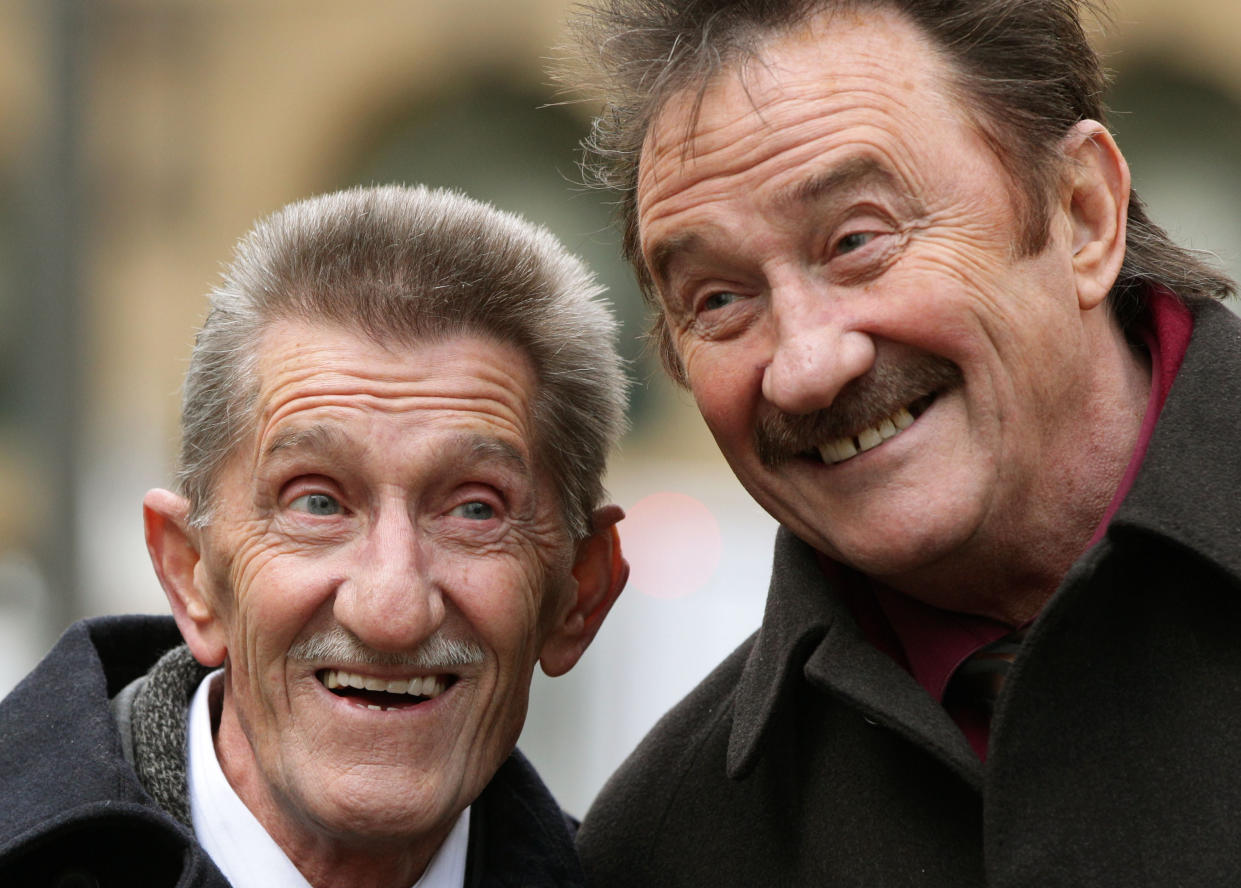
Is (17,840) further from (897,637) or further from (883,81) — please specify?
(883,81)

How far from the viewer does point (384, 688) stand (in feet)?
9.32

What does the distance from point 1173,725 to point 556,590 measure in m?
1.21

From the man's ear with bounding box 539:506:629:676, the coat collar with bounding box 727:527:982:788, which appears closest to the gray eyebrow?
the man's ear with bounding box 539:506:629:676

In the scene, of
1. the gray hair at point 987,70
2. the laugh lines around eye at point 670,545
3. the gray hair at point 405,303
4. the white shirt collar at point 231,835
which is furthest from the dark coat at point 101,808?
the laugh lines around eye at point 670,545

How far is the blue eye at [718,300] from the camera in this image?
9.12 ft

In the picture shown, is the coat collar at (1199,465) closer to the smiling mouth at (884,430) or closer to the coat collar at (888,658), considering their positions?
the coat collar at (888,658)

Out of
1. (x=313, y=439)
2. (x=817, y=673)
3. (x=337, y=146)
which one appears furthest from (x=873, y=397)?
(x=337, y=146)

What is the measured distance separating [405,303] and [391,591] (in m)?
0.53

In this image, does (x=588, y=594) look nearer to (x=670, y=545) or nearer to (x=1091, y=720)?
(x=1091, y=720)

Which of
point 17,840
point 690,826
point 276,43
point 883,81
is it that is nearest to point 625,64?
point 883,81

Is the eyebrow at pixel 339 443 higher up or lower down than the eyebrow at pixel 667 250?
lower down

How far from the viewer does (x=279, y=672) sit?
2.85 meters

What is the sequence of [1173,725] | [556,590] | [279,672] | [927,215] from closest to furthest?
[1173,725] → [927,215] → [279,672] → [556,590]

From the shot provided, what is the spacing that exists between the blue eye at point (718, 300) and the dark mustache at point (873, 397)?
8.6 inches
